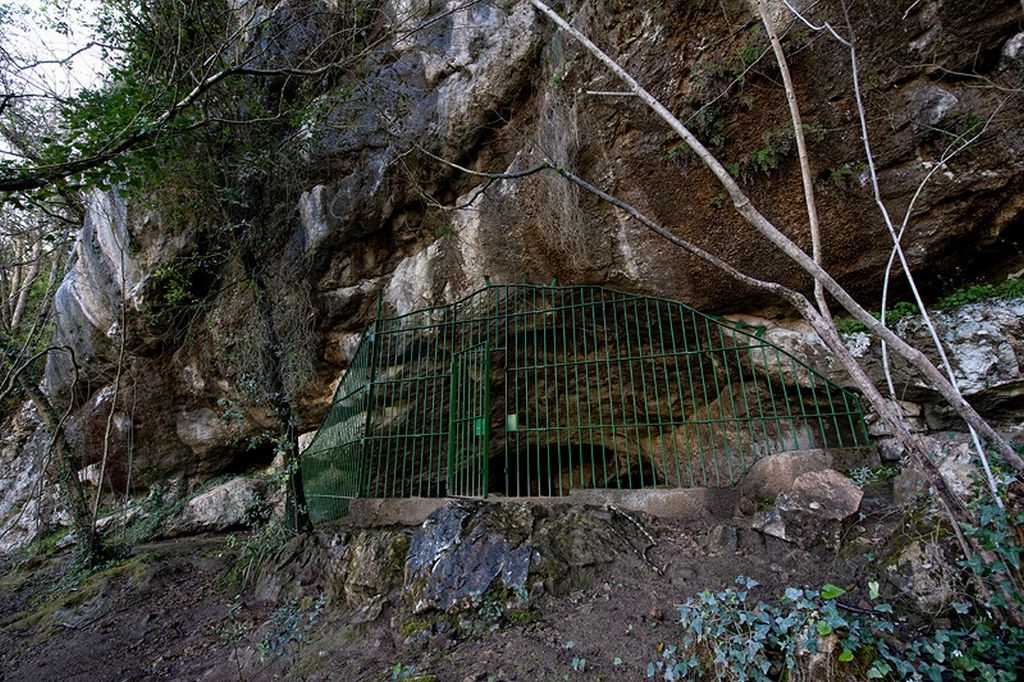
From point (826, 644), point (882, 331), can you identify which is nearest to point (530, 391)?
point (882, 331)

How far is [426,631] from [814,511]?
2400mm

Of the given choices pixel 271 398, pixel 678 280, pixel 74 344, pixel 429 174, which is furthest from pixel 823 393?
pixel 74 344

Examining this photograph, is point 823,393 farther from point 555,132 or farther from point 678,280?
point 555,132

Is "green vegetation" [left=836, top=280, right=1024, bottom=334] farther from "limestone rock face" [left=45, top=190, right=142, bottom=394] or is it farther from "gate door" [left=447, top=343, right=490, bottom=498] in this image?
"limestone rock face" [left=45, top=190, right=142, bottom=394]

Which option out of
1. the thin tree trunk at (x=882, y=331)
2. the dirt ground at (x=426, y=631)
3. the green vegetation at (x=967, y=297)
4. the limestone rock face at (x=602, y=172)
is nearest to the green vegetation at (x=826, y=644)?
the dirt ground at (x=426, y=631)

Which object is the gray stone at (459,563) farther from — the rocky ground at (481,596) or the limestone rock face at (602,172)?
the limestone rock face at (602,172)

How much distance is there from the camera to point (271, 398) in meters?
5.87

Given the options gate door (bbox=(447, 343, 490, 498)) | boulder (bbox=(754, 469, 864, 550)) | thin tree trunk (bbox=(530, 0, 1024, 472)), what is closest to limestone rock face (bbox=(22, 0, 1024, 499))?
thin tree trunk (bbox=(530, 0, 1024, 472))

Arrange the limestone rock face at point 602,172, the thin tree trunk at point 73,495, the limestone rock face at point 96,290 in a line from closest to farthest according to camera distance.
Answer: the limestone rock face at point 602,172, the thin tree trunk at point 73,495, the limestone rock face at point 96,290

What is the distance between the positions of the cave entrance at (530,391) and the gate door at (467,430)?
0.01 m

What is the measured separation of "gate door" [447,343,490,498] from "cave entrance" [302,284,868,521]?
0.01 metres

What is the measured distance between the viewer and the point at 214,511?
24.5 ft

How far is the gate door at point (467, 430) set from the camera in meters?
4.21

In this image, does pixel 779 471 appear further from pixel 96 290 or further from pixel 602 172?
pixel 96 290
